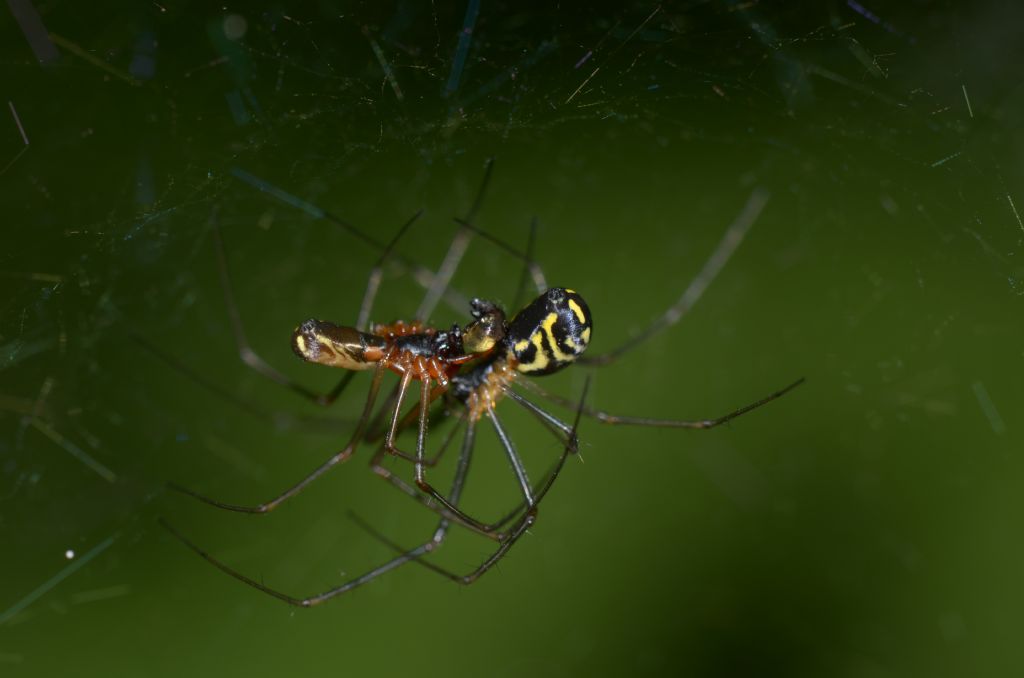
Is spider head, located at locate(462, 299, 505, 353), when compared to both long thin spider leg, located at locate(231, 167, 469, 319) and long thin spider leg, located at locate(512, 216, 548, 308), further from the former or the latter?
long thin spider leg, located at locate(512, 216, 548, 308)

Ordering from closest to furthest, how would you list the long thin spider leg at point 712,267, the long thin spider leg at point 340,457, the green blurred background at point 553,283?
the green blurred background at point 553,283
the long thin spider leg at point 340,457
the long thin spider leg at point 712,267

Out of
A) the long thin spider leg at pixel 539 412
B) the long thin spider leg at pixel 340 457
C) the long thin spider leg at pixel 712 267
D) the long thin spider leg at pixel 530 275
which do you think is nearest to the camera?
the long thin spider leg at pixel 340 457

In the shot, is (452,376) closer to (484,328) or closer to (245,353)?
(484,328)

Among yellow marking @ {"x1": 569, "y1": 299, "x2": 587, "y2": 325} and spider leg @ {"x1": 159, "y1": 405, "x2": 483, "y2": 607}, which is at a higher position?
yellow marking @ {"x1": 569, "y1": 299, "x2": 587, "y2": 325}

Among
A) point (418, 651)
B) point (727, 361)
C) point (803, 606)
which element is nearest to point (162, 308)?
point (418, 651)

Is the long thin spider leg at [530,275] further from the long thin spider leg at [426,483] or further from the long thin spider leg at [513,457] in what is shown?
the long thin spider leg at [426,483]

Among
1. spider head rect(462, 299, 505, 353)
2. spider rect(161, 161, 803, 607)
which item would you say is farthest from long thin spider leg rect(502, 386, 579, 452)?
spider head rect(462, 299, 505, 353)

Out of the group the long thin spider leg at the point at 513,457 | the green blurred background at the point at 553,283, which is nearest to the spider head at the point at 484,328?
the long thin spider leg at the point at 513,457

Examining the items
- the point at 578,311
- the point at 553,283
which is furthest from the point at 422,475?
the point at 553,283

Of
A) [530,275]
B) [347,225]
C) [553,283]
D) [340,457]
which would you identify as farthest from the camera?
[553,283]
